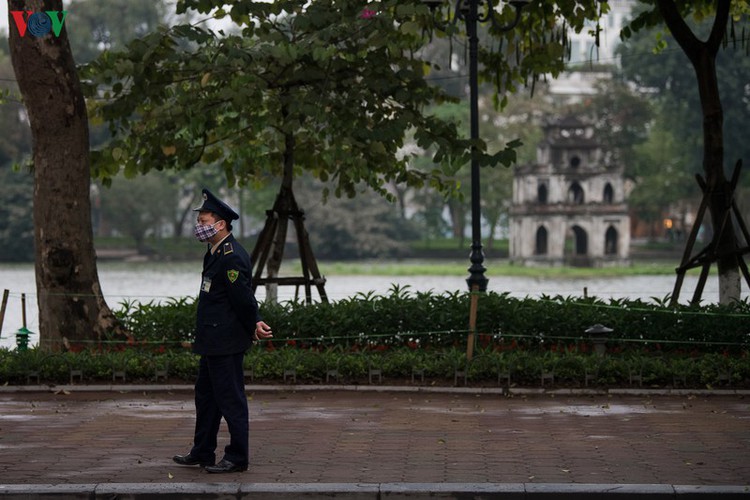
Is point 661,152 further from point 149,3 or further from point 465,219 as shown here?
point 149,3

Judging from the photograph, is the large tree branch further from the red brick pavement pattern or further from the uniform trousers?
the uniform trousers

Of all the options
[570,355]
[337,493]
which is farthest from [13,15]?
[337,493]

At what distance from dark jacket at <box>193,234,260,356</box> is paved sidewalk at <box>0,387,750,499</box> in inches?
36.3

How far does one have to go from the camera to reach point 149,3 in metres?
83.9

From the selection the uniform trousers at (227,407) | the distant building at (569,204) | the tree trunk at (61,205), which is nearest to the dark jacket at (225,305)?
the uniform trousers at (227,407)

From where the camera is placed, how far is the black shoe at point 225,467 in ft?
31.1

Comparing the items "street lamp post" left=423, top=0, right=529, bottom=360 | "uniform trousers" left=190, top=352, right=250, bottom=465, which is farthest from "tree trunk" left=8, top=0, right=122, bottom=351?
"uniform trousers" left=190, top=352, right=250, bottom=465

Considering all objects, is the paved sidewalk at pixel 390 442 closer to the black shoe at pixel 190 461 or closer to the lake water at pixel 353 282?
the black shoe at pixel 190 461

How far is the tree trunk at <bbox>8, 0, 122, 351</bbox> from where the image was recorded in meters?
16.4

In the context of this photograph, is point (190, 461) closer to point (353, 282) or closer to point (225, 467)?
point (225, 467)

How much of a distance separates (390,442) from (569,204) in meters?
77.9

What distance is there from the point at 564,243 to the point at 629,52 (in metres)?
14.0

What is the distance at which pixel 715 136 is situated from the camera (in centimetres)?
1939

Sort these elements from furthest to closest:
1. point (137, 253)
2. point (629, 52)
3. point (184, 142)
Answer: point (137, 253) < point (629, 52) < point (184, 142)
